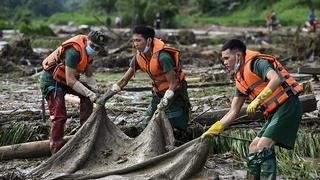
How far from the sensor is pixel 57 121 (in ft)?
24.2

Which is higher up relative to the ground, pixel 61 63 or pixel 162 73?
pixel 61 63

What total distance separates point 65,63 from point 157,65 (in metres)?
1.13

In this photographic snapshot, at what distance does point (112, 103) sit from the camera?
36.4 feet

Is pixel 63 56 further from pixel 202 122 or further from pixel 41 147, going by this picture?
pixel 202 122

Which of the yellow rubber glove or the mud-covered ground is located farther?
the mud-covered ground

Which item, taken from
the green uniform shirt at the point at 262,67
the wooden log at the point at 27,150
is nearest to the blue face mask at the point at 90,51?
the wooden log at the point at 27,150

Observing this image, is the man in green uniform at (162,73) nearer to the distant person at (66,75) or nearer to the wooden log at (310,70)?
the distant person at (66,75)

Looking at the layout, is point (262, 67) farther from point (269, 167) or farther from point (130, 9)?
point (130, 9)

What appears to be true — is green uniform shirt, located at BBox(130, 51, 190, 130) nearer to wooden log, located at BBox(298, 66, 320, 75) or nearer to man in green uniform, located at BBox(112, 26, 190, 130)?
man in green uniform, located at BBox(112, 26, 190, 130)

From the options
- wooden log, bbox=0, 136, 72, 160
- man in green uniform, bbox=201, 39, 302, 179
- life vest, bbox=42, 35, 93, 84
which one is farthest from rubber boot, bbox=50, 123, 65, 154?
man in green uniform, bbox=201, 39, 302, 179

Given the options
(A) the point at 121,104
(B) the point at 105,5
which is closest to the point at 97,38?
(A) the point at 121,104

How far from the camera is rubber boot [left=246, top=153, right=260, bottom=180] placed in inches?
225

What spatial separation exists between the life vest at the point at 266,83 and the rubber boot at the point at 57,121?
2.66 metres

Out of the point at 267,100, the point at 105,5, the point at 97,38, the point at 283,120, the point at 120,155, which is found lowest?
the point at 120,155
